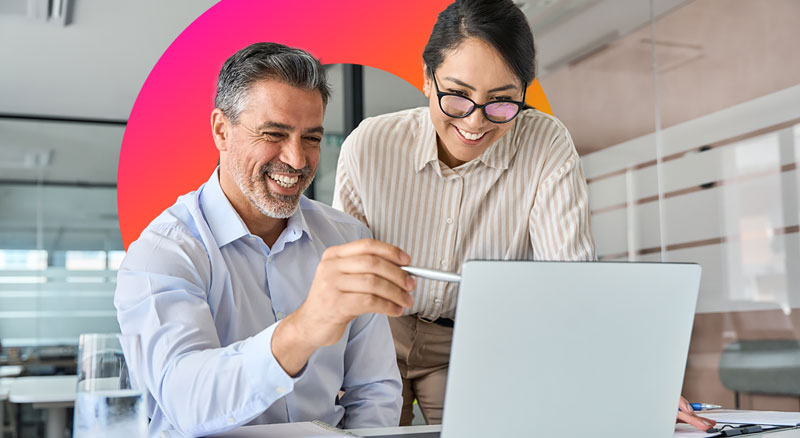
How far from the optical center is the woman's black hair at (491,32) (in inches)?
71.1

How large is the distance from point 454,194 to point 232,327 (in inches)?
31.9

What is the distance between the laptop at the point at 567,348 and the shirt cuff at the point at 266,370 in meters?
0.29

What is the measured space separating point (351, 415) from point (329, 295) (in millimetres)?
752

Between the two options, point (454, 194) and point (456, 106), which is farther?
point (454, 194)

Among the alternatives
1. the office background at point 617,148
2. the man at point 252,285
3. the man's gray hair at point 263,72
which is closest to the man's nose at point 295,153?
the man at point 252,285

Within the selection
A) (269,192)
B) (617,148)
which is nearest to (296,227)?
(269,192)

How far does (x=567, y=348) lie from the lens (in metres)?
0.86

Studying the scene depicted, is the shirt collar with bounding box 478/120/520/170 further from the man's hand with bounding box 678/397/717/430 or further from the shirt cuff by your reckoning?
the shirt cuff

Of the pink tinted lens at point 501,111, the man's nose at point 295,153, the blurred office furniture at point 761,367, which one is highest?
the pink tinted lens at point 501,111

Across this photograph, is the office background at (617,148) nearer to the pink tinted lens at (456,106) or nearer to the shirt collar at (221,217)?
the shirt collar at (221,217)

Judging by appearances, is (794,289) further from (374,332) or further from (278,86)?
(278,86)

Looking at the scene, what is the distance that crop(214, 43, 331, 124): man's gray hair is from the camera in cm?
159

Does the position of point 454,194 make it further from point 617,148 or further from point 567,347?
point 617,148

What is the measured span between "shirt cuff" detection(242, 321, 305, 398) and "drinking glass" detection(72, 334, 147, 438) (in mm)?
206
